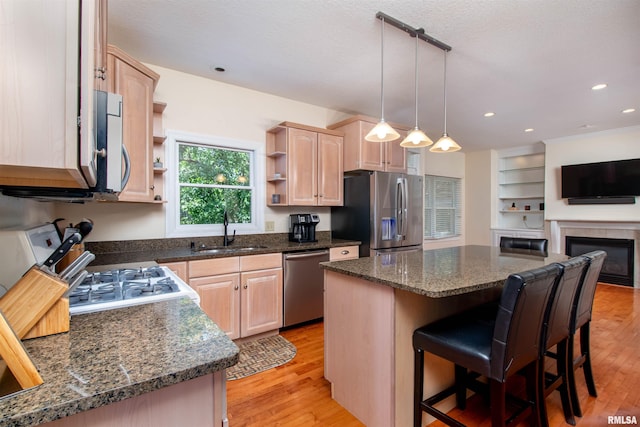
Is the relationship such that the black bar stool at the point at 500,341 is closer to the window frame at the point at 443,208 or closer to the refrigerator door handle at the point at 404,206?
the refrigerator door handle at the point at 404,206

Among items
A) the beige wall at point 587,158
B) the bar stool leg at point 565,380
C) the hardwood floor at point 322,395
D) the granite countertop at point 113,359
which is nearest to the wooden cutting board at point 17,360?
the granite countertop at point 113,359

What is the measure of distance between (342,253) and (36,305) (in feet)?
9.00

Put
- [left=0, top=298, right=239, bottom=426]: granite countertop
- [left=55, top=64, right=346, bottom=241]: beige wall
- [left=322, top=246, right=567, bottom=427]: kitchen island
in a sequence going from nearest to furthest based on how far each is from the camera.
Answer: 1. [left=0, top=298, right=239, bottom=426]: granite countertop
2. [left=322, top=246, right=567, bottom=427]: kitchen island
3. [left=55, top=64, right=346, bottom=241]: beige wall

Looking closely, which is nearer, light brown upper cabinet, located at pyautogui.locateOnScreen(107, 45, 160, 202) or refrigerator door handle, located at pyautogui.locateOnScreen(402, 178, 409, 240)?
light brown upper cabinet, located at pyautogui.locateOnScreen(107, 45, 160, 202)

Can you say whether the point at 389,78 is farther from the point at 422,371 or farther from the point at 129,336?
the point at 129,336

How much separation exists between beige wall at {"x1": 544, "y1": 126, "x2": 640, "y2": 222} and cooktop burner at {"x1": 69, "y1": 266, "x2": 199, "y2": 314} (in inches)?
252

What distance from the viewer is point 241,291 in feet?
8.90

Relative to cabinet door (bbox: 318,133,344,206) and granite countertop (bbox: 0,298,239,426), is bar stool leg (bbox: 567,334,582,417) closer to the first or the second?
granite countertop (bbox: 0,298,239,426)

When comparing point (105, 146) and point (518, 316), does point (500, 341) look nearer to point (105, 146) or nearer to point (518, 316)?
point (518, 316)

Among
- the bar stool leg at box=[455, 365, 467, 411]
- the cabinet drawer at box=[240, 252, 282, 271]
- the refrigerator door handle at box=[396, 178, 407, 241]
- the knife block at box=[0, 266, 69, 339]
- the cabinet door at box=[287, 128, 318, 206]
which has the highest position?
the cabinet door at box=[287, 128, 318, 206]

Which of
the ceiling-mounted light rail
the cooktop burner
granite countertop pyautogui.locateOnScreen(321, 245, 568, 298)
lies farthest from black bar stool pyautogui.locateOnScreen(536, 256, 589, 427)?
the ceiling-mounted light rail

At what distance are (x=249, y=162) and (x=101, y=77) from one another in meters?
2.25

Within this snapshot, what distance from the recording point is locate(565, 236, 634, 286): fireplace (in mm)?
Answer: 4789

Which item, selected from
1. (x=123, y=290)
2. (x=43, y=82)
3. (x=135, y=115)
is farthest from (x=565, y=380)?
(x=135, y=115)
